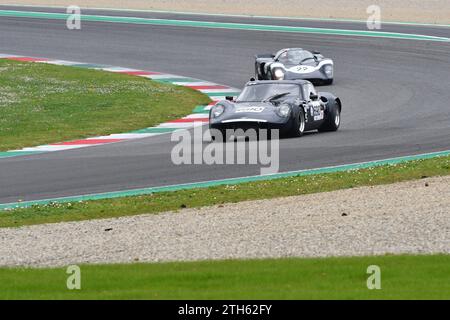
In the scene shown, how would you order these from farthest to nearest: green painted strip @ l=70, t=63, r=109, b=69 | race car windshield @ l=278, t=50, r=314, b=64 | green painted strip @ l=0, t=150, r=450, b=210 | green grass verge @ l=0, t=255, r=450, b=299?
green painted strip @ l=70, t=63, r=109, b=69, race car windshield @ l=278, t=50, r=314, b=64, green painted strip @ l=0, t=150, r=450, b=210, green grass verge @ l=0, t=255, r=450, b=299

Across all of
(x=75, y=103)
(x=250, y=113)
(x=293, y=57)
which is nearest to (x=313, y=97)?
(x=250, y=113)

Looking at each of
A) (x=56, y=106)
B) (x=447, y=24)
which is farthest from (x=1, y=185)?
(x=447, y=24)

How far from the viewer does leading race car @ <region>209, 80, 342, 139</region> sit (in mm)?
21359

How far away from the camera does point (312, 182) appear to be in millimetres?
16906

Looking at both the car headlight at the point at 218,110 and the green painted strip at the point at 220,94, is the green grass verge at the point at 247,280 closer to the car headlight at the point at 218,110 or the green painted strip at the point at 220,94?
the car headlight at the point at 218,110

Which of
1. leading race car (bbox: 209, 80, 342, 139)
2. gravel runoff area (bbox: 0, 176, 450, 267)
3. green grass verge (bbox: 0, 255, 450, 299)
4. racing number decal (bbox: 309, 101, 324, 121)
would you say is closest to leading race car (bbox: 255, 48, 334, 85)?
leading race car (bbox: 209, 80, 342, 139)

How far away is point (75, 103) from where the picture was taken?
28.2 metres

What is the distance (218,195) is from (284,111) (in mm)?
5707

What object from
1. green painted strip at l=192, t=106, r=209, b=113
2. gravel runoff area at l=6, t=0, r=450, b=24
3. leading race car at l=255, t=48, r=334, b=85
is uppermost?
gravel runoff area at l=6, t=0, r=450, b=24

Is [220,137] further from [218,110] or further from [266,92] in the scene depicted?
[266,92]

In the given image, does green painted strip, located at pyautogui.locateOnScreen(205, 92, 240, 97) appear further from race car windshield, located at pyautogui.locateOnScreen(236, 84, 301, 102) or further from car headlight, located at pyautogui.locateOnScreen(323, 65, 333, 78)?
race car windshield, located at pyautogui.locateOnScreen(236, 84, 301, 102)

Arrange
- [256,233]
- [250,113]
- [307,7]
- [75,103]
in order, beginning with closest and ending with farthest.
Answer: [256,233] → [250,113] → [75,103] → [307,7]
